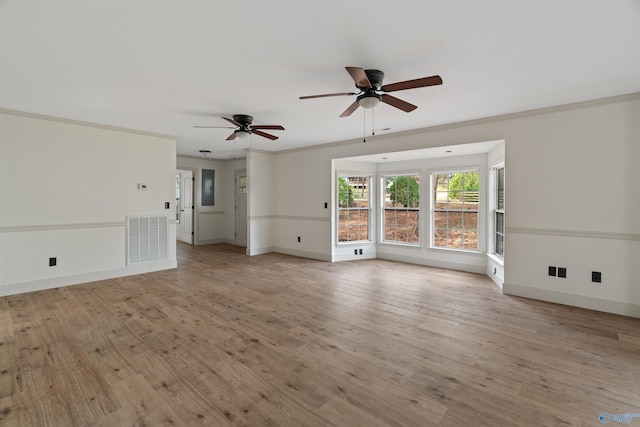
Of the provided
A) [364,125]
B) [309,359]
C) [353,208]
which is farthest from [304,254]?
[309,359]

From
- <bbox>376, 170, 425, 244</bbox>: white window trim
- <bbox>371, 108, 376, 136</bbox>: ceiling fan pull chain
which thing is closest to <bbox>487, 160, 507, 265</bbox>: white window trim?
<bbox>376, 170, 425, 244</bbox>: white window trim

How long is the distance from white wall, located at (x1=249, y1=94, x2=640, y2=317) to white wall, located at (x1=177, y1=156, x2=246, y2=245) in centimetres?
647

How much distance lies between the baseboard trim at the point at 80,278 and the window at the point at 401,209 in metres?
4.60

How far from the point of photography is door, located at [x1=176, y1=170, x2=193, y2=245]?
868 centimetres

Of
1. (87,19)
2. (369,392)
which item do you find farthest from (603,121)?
(87,19)

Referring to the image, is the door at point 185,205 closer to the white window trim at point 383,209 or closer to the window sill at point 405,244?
the white window trim at point 383,209

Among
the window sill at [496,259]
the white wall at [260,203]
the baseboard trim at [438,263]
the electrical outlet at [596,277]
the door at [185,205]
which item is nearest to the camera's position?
the electrical outlet at [596,277]

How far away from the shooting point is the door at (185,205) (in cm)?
868

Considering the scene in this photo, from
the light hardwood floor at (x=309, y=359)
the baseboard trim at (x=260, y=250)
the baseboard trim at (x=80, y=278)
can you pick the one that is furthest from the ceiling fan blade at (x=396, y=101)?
the baseboard trim at (x=260, y=250)

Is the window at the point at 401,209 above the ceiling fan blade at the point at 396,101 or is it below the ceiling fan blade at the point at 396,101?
below

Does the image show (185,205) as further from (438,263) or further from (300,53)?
(300,53)

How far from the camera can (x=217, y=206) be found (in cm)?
883

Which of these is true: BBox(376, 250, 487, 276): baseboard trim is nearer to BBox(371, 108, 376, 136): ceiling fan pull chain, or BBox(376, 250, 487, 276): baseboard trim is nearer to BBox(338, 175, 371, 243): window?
BBox(338, 175, 371, 243): window

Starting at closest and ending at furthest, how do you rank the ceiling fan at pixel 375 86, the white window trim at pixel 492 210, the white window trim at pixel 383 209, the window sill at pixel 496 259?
the ceiling fan at pixel 375 86 < the window sill at pixel 496 259 < the white window trim at pixel 492 210 < the white window trim at pixel 383 209
